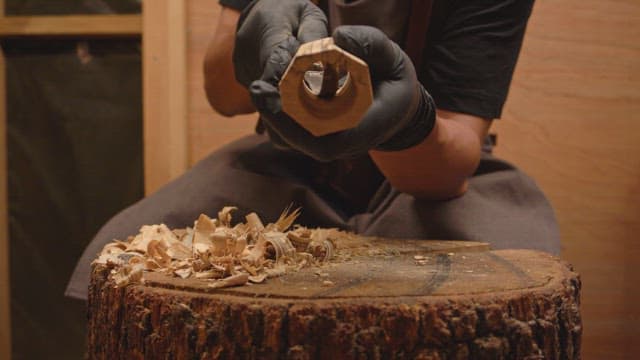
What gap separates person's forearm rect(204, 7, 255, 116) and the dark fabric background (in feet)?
1.13

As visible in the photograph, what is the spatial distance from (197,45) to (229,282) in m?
0.89

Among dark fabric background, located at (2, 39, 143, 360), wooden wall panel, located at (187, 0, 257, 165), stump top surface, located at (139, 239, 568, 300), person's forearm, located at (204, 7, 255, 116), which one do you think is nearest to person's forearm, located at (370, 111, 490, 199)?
stump top surface, located at (139, 239, 568, 300)

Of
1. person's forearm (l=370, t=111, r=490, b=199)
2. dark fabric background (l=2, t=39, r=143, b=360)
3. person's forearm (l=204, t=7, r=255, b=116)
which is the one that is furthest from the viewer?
dark fabric background (l=2, t=39, r=143, b=360)

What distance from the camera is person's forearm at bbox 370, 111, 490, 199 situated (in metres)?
0.99

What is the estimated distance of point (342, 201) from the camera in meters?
1.16

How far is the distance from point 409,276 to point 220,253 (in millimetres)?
175

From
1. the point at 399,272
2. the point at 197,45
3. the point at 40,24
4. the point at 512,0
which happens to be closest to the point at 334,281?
the point at 399,272

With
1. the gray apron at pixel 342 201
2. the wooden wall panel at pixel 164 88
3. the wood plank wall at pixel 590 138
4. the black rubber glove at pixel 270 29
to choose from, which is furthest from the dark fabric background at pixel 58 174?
the black rubber glove at pixel 270 29

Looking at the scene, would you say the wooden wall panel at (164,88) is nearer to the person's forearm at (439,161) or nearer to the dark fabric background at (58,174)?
the dark fabric background at (58,174)

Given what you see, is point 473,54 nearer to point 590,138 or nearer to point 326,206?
point 326,206

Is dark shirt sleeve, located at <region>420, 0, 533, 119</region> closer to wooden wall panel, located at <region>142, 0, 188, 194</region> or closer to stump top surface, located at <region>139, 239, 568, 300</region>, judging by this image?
stump top surface, located at <region>139, 239, 568, 300</region>

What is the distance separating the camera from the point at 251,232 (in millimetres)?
800

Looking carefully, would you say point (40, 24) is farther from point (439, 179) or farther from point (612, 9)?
point (612, 9)

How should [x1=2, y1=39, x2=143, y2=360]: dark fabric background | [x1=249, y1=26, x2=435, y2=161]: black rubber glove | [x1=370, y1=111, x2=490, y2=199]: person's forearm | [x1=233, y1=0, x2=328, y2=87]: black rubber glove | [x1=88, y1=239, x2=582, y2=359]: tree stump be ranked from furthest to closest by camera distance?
[x1=2, y1=39, x2=143, y2=360]: dark fabric background, [x1=370, y1=111, x2=490, y2=199]: person's forearm, [x1=233, y1=0, x2=328, y2=87]: black rubber glove, [x1=249, y1=26, x2=435, y2=161]: black rubber glove, [x1=88, y1=239, x2=582, y2=359]: tree stump
